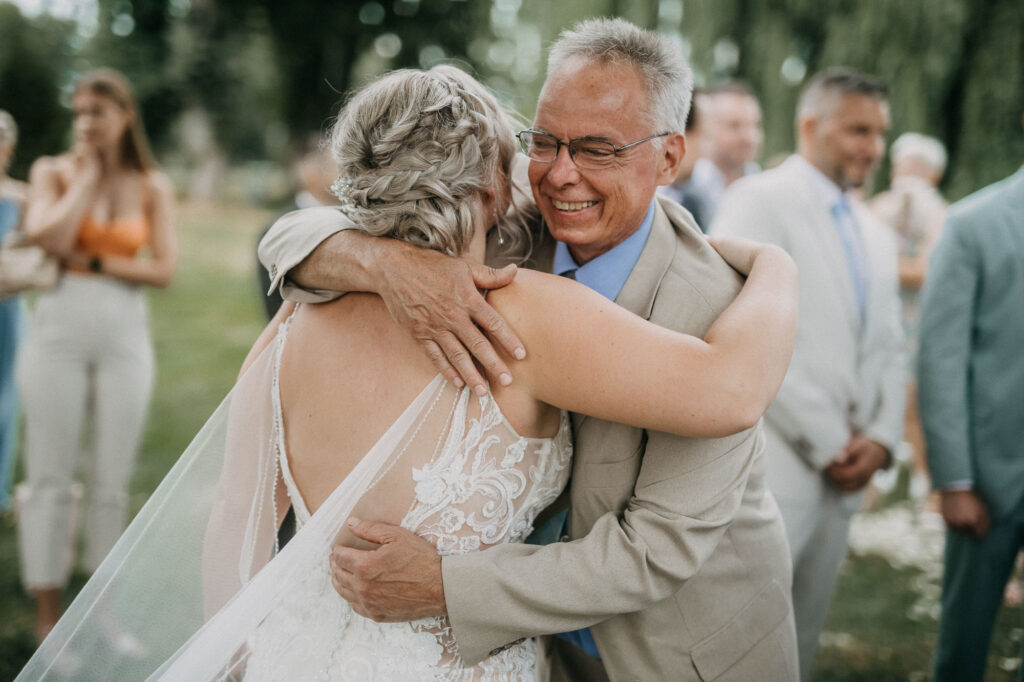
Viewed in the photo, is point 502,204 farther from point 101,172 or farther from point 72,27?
point 72,27

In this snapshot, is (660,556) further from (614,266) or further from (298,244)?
(298,244)

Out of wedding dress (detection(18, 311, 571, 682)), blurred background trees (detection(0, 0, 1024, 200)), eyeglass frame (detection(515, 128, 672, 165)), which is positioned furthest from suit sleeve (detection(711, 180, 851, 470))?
wedding dress (detection(18, 311, 571, 682))

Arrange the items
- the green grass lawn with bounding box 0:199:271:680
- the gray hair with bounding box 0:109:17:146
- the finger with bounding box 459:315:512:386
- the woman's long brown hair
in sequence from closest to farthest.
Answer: the finger with bounding box 459:315:512:386, the woman's long brown hair, the green grass lawn with bounding box 0:199:271:680, the gray hair with bounding box 0:109:17:146

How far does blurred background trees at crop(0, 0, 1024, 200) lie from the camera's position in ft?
28.5

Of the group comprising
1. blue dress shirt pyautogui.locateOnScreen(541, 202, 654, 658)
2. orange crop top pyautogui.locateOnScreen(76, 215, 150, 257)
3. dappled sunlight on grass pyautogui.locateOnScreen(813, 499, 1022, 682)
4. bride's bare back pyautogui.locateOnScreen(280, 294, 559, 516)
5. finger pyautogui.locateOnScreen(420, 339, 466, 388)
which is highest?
blue dress shirt pyautogui.locateOnScreen(541, 202, 654, 658)

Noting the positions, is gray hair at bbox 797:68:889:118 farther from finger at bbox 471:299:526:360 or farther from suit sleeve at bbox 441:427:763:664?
finger at bbox 471:299:526:360

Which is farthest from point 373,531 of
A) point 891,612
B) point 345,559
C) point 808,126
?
point 891,612

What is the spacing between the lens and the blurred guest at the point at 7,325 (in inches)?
193

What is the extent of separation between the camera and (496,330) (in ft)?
5.50

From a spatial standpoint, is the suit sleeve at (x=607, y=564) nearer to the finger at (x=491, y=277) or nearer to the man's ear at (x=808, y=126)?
the finger at (x=491, y=277)

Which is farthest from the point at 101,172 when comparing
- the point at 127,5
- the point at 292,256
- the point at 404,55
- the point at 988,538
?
the point at 404,55

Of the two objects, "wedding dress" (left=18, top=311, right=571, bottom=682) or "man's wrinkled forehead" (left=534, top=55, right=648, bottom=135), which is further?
"man's wrinkled forehead" (left=534, top=55, right=648, bottom=135)

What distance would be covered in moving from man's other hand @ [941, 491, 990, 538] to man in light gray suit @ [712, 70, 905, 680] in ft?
1.13

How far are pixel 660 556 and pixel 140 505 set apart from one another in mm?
4929
